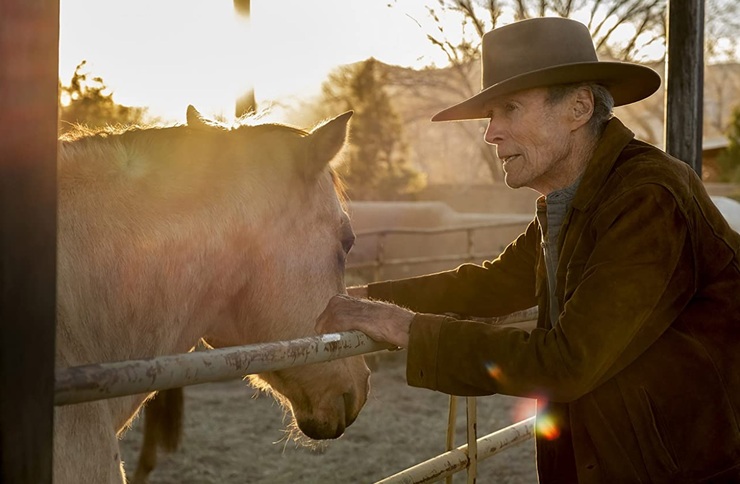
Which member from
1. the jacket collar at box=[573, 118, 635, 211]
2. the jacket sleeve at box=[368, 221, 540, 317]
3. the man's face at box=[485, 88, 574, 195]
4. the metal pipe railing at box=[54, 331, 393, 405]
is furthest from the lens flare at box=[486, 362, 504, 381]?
the jacket sleeve at box=[368, 221, 540, 317]

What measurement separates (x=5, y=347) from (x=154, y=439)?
4.23m

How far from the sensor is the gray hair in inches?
79.6

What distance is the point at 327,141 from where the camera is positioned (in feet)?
7.16

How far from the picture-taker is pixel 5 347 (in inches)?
40.5

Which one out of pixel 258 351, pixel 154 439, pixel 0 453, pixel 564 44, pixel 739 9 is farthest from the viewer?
pixel 739 9

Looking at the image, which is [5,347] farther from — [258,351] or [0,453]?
[258,351]

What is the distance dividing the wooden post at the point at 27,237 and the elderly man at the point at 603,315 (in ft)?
3.04

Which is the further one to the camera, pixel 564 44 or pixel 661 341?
pixel 564 44

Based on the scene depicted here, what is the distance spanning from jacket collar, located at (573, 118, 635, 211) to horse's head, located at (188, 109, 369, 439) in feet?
2.23

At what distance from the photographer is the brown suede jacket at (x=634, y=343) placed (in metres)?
1.65

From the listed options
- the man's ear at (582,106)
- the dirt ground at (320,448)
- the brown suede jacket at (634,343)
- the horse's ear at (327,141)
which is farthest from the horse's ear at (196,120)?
the dirt ground at (320,448)

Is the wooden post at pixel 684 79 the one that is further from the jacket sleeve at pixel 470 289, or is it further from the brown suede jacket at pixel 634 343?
the brown suede jacket at pixel 634 343

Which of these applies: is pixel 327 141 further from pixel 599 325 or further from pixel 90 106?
pixel 90 106

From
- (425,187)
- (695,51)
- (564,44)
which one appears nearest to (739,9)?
(425,187)
